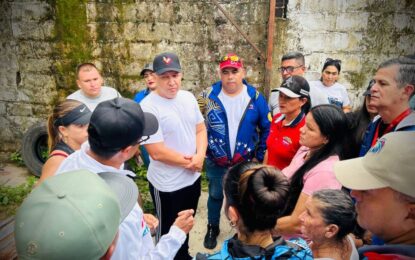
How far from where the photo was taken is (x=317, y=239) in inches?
63.4

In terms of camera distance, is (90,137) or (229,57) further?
(229,57)

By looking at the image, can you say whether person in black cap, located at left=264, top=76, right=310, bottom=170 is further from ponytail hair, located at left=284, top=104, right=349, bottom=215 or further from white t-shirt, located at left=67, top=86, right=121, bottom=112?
white t-shirt, located at left=67, top=86, right=121, bottom=112

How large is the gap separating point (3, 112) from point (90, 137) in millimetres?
5002

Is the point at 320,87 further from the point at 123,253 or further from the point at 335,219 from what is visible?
the point at 123,253

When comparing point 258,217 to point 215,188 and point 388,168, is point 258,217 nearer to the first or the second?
point 388,168

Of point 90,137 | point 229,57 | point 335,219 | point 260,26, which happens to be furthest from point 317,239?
point 260,26

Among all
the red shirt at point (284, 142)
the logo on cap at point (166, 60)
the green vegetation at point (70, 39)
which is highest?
the green vegetation at point (70, 39)

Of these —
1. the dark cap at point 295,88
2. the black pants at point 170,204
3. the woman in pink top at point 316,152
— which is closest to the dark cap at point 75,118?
the black pants at point 170,204

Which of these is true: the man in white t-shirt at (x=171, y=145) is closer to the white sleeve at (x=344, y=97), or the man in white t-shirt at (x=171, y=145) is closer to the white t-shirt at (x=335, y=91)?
the white t-shirt at (x=335, y=91)

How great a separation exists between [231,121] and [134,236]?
1976 mm

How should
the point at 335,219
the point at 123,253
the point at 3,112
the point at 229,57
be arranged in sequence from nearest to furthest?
the point at 123,253
the point at 335,219
the point at 229,57
the point at 3,112

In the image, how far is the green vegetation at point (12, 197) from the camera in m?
4.00

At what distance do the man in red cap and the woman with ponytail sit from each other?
5.66 ft

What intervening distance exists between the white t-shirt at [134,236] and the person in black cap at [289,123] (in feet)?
4.21
